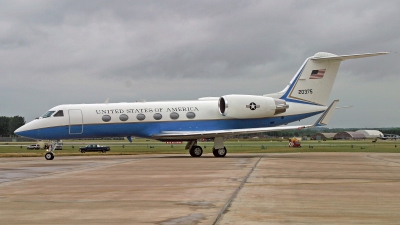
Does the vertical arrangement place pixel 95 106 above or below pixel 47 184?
above

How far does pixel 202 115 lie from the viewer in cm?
3284

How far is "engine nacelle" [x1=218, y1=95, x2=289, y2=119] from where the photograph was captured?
107 ft

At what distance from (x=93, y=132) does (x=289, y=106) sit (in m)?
12.7

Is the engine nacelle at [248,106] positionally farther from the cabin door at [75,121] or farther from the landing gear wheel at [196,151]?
the cabin door at [75,121]

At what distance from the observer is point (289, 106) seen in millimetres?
34219

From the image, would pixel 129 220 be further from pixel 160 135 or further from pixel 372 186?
pixel 160 135

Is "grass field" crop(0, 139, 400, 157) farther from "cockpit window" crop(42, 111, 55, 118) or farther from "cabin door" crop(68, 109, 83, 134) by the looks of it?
"cabin door" crop(68, 109, 83, 134)

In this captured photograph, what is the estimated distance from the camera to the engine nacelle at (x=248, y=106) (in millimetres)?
32469

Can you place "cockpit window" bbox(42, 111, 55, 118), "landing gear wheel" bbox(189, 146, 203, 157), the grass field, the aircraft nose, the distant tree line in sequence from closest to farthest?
1. the aircraft nose
2. "cockpit window" bbox(42, 111, 55, 118)
3. "landing gear wheel" bbox(189, 146, 203, 157)
4. the grass field
5. the distant tree line

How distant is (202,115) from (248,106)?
116 inches

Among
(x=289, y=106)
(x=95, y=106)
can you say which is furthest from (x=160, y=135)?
(x=289, y=106)

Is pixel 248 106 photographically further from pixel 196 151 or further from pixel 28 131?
pixel 28 131

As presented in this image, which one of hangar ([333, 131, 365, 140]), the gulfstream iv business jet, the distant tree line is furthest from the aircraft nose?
the distant tree line

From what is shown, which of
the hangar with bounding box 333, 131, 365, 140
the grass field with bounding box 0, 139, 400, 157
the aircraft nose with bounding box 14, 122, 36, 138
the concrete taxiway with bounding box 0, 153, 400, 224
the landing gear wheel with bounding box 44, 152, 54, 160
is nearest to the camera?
the concrete taxiway with bounding box 0, 153, 400, 224
